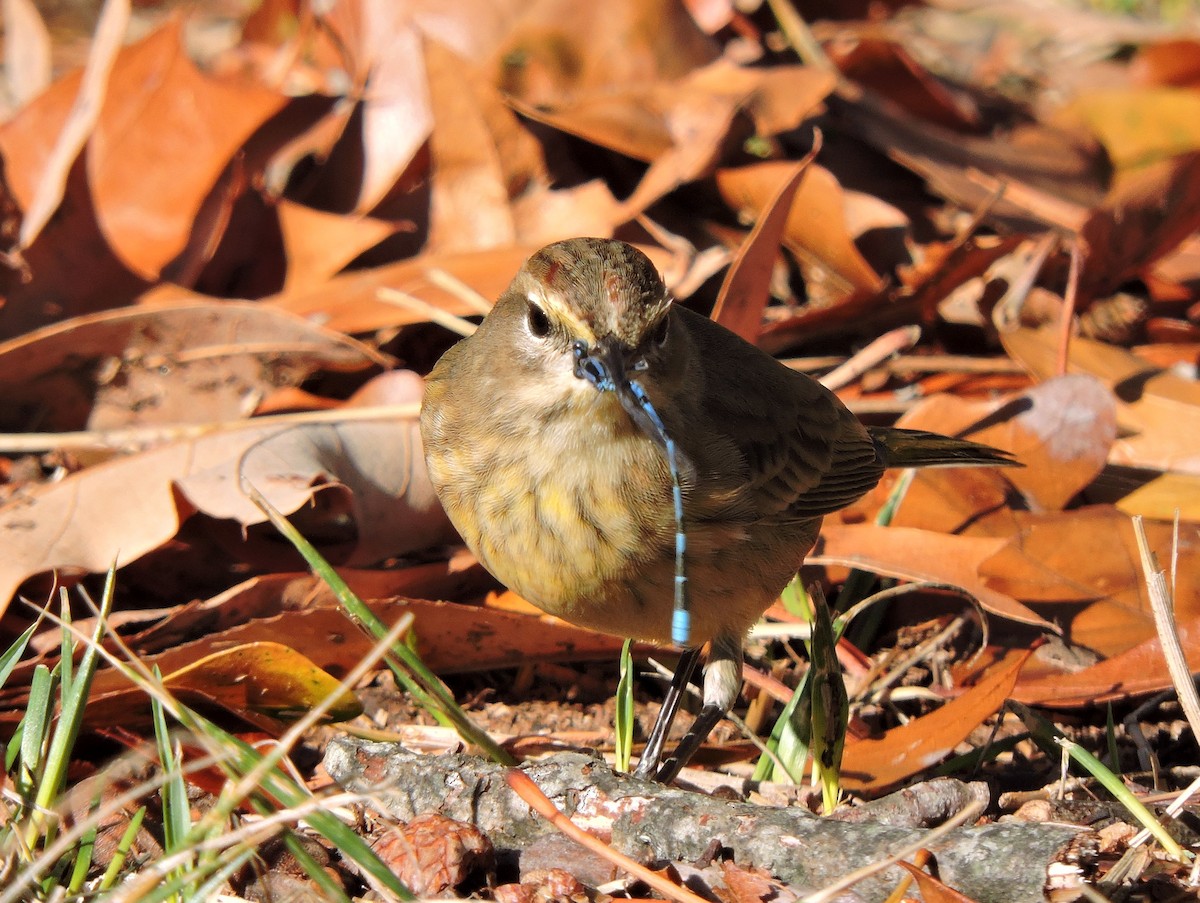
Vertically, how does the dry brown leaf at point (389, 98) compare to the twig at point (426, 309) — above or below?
above

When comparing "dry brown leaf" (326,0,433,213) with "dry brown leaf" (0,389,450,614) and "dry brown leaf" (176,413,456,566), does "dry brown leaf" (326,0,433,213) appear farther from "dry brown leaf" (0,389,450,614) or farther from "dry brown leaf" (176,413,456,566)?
"dry brown leaf" (0,389,450,614)

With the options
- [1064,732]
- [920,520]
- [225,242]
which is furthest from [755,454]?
[225,242]

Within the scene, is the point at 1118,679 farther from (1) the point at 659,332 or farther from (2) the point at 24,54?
(2) the point at 24,54

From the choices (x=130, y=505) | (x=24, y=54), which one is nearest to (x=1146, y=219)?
(x=130, y=505)

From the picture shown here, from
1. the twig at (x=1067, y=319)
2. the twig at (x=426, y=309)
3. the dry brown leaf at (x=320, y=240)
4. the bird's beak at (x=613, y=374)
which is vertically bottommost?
the twig at (x=1067, y=319)

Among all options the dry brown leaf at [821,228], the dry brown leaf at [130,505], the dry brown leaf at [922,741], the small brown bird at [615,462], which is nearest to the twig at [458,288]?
the dry brown leaf at [130,505]

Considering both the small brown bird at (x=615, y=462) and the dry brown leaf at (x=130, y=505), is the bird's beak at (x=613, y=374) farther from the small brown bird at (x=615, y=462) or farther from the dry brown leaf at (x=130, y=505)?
the dry brown leaf at (x=130, y=505)
